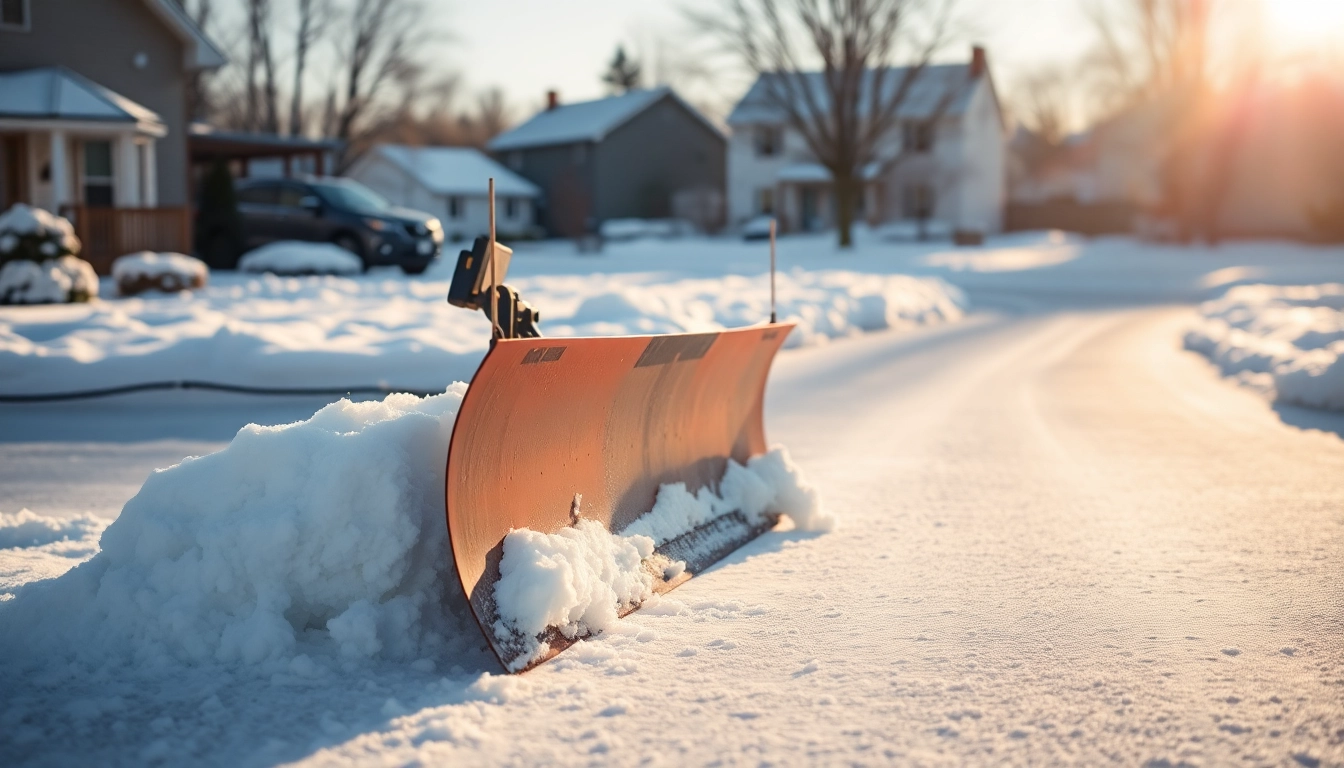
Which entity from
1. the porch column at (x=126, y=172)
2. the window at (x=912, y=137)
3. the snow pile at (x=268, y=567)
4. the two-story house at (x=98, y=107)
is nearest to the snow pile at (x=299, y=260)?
the two-story house at (x=98, y=107)

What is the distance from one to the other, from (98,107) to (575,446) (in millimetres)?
17815

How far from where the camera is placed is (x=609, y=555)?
424 cm

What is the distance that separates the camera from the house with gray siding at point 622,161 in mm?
51625

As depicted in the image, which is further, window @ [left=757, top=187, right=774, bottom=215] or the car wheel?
window @ [left=757, top=187, right=774, bottom=215]

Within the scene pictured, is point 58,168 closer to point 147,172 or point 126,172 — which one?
point 126,172

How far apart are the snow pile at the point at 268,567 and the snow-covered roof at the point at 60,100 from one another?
55.9ft

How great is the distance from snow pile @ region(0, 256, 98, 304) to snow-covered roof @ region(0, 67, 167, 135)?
17.6 ft

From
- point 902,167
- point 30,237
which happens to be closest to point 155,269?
point 30,237

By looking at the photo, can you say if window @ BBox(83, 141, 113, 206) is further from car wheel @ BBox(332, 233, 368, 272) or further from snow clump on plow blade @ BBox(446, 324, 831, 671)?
snow clump on plow blade @ BBox(446, 324, 831, 671)

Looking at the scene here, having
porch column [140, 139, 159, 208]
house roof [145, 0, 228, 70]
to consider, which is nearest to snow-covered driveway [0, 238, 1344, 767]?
porch column [140, 139, 159, 208]

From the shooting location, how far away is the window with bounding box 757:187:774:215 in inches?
2181

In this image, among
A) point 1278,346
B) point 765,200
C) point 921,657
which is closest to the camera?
point 921,657

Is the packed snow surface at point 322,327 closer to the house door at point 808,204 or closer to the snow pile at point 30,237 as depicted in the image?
the snow pile at point 30,237

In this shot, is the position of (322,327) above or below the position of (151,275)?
below
